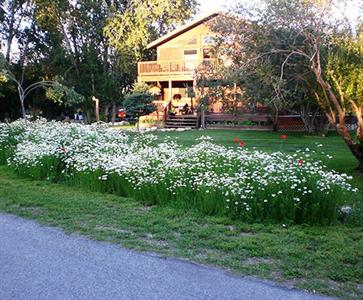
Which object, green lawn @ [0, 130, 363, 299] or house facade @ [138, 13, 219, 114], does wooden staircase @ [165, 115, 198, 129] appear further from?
green lawn @ [0, 130, 363, 299]

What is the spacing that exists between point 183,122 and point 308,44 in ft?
59.8

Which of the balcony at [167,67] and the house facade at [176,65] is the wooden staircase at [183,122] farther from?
the balcony at [167,67]

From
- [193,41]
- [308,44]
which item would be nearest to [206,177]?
[308,44]

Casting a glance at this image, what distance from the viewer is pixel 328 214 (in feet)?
18.2

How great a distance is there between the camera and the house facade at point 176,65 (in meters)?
29.0

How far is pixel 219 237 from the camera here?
498 centimetres

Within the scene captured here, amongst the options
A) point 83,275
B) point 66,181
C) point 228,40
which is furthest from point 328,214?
point 228,40

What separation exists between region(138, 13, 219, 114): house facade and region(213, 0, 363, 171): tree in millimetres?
18396


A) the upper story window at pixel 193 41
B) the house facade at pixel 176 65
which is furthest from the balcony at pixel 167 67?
the upper story window at pixel 193 41

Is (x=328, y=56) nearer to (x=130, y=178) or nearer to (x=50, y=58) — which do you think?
(x=130, y=178)

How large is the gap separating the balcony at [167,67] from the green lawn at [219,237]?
22646mm

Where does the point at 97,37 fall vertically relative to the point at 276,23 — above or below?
above

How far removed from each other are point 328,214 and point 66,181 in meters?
5.41

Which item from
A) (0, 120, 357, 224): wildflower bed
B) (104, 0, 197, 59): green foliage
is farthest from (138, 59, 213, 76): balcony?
(0, 120, 357, 224): wildflower bed
